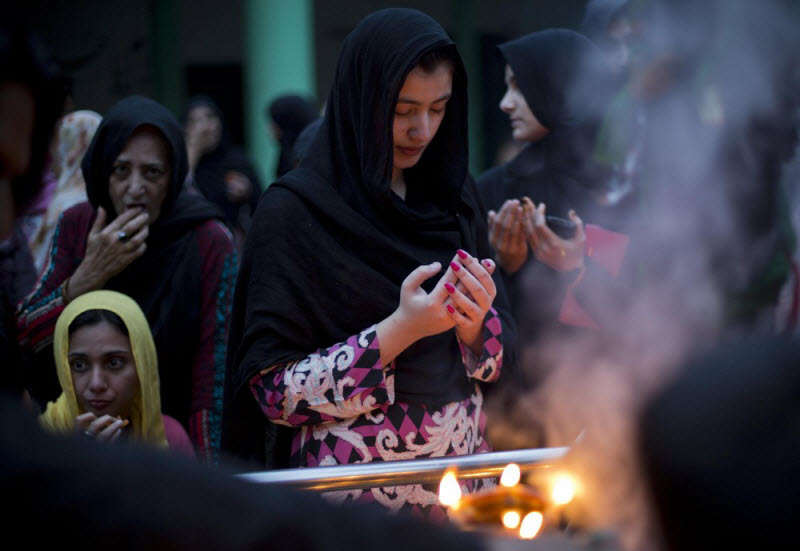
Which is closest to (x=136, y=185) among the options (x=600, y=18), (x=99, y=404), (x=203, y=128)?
(x=99, y=404)

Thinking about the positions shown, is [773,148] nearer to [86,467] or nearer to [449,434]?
[449,434]

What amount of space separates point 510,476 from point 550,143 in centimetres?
165

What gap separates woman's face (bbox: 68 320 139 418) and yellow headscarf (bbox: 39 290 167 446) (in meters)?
0.02

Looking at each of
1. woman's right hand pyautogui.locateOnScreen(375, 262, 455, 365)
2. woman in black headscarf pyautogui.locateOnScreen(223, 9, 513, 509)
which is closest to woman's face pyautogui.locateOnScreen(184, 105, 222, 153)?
woman in black headscarf pyautogui.locateOnScreen(223, 9, 513, 509)

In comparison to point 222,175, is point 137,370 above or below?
below

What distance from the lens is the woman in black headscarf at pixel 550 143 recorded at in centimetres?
274

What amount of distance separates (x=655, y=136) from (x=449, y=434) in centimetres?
92

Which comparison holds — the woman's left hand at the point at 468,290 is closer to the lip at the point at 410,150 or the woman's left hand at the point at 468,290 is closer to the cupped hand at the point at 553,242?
the lip at the point at 410,150

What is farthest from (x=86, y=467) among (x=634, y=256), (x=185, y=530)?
(x=634, y=256)

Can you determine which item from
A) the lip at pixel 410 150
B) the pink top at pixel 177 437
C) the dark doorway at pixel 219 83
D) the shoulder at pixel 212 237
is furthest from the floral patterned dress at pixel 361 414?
the dark doorway at pixel 219 83

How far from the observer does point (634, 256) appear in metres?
2.37

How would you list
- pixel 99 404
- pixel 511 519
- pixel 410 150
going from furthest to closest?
1. pixel 99 404
2. pixel 410 150
3. pixel 511 519

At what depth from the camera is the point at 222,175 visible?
573 cm

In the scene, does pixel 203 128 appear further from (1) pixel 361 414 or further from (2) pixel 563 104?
(1) pixel 361 414
